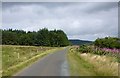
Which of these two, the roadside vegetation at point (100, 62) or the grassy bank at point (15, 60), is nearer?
the roadside vegetation at point (100, 62)

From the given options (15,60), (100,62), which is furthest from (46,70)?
(15,60)

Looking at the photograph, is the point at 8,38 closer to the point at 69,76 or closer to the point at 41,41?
the point at 41,41

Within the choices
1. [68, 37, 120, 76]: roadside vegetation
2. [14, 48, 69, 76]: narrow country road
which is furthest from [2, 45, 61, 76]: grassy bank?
[68, 37, 120, 76]: roadside vegetation

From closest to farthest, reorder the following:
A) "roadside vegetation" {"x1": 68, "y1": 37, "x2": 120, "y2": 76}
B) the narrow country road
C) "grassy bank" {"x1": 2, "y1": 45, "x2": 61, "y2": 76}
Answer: "roadside vegetation" {"x1": 68, "y1": 37, "x2": 120, "y2": 76}, the narrow country road, "grassy bank" {"x1": 2, "y1": 45, "x2": 61, "y2": 76}

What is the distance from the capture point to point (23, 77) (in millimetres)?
17203

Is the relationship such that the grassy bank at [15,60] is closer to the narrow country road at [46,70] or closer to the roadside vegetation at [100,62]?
the narrow country road at [46,70]

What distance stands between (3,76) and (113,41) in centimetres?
2384

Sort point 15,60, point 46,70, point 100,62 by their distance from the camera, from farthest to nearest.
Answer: point 15,60 < point 100,62 < point 46,70

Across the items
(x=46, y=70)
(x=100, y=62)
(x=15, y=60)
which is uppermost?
(x=100, y=62)

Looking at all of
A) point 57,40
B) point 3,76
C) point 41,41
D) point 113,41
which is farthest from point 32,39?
point 3,76

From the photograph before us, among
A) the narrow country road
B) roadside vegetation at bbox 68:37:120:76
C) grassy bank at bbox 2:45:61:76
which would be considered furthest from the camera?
grassy bank at bbox 2:45:61:76

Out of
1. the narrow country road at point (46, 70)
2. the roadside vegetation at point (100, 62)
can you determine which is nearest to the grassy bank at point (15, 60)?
the narrow country road at point (46, 70)

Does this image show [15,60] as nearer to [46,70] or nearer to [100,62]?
[46,70]

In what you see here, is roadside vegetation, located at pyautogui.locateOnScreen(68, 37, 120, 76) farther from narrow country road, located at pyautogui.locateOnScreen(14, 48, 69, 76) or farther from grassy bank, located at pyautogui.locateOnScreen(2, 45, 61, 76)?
grassy bank, located at pyautogui.locateOnScreen(2, 45, 61, 76)
